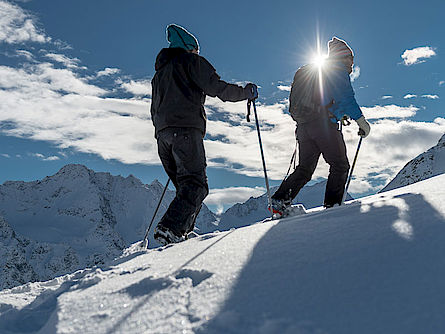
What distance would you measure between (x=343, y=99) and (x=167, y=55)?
221 cm

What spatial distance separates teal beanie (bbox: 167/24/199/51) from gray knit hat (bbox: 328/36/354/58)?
1915 millimetres

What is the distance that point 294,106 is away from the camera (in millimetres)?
4688

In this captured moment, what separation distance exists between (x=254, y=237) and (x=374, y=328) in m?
1.13

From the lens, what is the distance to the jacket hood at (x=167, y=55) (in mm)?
3971

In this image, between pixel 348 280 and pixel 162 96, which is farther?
pixel 162 96

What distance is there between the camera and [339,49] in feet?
15.4

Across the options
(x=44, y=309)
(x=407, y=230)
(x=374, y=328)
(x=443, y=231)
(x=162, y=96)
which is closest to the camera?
(x=374, y=328)

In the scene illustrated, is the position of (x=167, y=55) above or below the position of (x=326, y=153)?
above

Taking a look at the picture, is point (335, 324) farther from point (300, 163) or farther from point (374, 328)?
point (300, 163)

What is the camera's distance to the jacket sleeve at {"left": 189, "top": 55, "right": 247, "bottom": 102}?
3.76m

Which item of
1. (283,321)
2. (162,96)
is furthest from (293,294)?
(162,96)

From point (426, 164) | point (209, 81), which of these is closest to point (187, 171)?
point (209, 81)

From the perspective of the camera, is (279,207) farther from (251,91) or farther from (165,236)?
(165,236)

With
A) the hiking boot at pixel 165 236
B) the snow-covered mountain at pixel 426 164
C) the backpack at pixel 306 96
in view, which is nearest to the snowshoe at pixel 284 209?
the backpack at pixel 306 96
